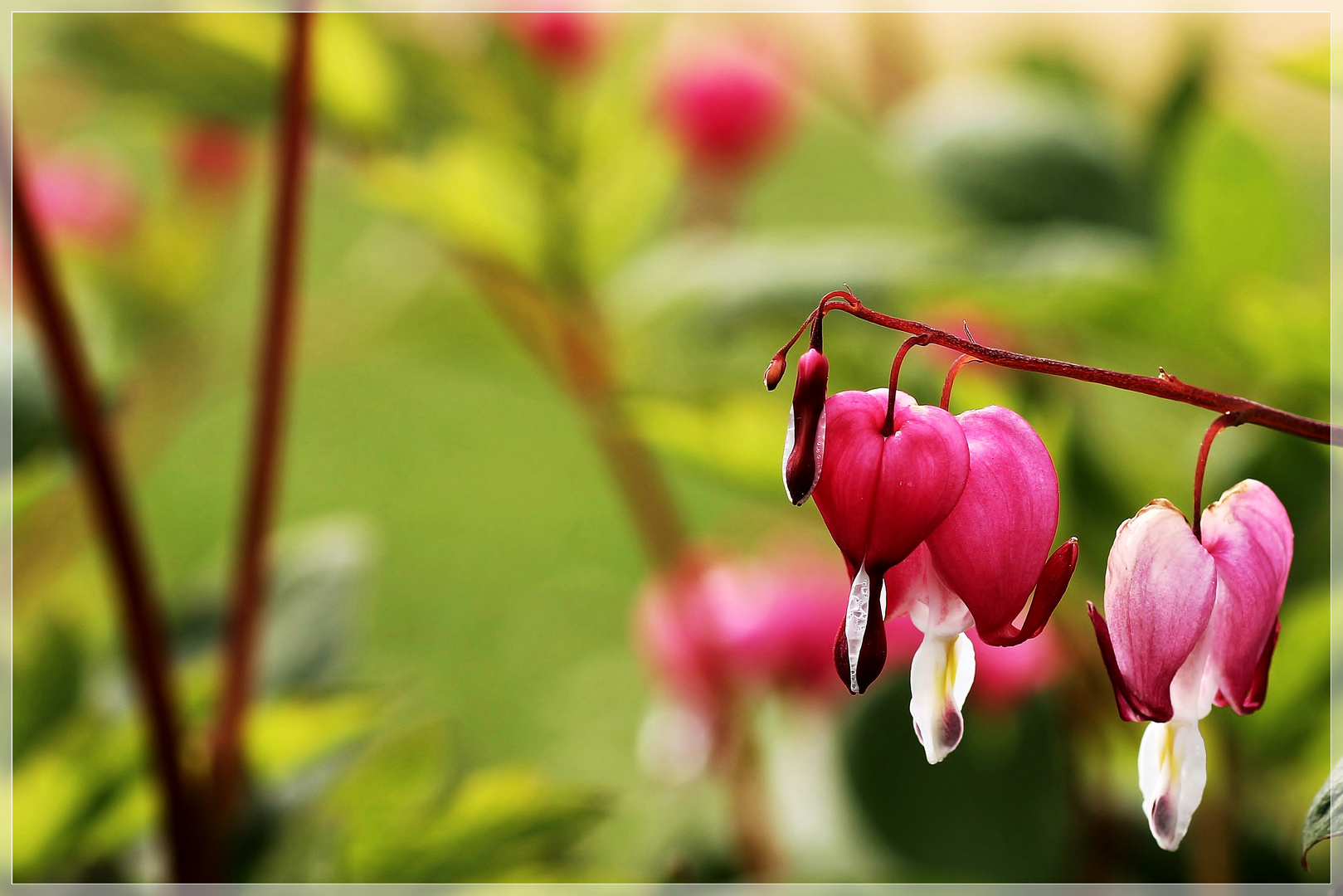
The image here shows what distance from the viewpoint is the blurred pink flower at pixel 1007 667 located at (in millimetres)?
657

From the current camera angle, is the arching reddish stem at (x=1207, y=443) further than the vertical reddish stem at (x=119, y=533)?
No

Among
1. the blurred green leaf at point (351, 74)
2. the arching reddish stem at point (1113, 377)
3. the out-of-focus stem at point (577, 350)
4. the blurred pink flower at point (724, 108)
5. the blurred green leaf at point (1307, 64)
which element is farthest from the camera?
the blurred pink flower at point (724, 108)

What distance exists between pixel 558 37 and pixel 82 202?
1.15 ft

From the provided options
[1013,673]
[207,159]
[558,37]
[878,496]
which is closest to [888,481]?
[878,496]

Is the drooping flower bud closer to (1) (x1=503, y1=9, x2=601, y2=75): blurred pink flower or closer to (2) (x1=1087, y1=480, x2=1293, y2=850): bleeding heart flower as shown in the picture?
(2) (x1=1087, y1=480, x2=1293, y2=850): bleeding heart flower

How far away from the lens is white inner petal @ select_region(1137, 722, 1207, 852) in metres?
0.22

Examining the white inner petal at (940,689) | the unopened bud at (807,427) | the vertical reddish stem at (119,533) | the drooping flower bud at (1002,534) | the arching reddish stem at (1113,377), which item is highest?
the arching reddish stem at (1113,377)

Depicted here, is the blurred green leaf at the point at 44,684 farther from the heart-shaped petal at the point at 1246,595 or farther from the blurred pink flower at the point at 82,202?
the heart-shaped petal at the point at 1246,595

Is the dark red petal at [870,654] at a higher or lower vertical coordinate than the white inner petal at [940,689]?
higher

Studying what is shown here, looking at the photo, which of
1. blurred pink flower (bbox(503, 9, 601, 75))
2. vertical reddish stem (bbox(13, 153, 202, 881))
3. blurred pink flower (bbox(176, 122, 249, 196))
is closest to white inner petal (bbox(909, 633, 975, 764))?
vertical reddish stem (bbox(13, 153, 202, 881))

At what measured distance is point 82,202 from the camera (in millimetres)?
818

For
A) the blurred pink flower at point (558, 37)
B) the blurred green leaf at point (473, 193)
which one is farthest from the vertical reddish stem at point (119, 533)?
the blurred pink flower at point (558, 37)

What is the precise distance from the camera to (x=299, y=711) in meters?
0.53

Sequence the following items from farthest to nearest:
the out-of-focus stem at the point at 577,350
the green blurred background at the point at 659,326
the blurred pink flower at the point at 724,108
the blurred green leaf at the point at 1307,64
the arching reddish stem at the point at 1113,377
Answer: the blurred pink flower at the point at 724,108
the out-of-focus stem at the point at 577,350
the green blurred background at the point at 659,326
the blurred green leaf at the point at 1307,64
the arching reddish stem at the point at 1113,377
